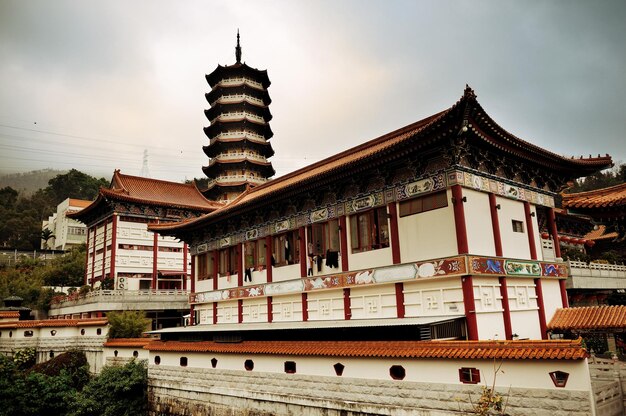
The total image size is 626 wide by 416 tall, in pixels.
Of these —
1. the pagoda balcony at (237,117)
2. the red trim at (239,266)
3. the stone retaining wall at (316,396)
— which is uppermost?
the pagoda balcony at (237,117)

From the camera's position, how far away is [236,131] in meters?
50.0

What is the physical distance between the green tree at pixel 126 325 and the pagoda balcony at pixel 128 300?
5.99m

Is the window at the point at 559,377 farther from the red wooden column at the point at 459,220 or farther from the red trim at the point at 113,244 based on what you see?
the red trim at the point at 113,244

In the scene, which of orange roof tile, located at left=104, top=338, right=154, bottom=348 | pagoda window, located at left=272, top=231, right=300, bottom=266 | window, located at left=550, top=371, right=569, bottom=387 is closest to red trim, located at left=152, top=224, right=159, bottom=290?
orange roof tile, located at left=104, top=338, right=154, bottom=348

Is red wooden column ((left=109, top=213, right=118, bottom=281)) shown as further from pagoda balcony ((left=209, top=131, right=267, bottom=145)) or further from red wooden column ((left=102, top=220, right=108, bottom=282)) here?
pagoda balcony ((left=209, top=131, right=267, bottom=145))

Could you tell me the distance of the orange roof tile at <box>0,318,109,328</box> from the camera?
84.4 feet

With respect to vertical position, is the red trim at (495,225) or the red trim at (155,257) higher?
the red trim at (155,257)

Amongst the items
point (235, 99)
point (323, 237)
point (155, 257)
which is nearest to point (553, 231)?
point (323, 237)

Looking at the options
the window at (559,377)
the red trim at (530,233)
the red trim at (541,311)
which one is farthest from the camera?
the red trim at (530,233)

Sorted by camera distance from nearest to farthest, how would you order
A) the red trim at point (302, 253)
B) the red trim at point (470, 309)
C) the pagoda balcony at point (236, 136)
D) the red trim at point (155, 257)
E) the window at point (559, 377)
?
the window at point (559, 377)
the red trim at point (470, 309)
the red trim at point (302, 253)
the red trim at point (155, 257)
the pagoda balcony at point (236, 136)

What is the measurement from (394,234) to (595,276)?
510 inches

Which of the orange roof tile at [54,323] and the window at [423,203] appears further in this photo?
the orange roof tile at [54,323]

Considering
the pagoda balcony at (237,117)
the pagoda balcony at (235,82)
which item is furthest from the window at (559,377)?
the pagoda balcony at (235,82)

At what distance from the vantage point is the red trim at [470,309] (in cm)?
1322
